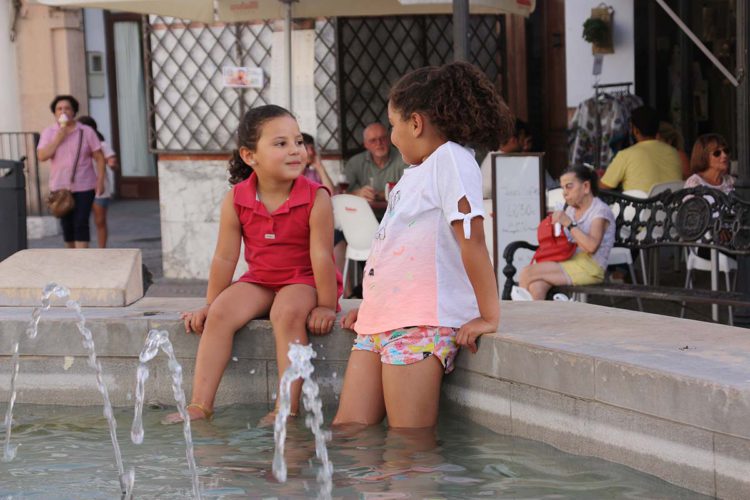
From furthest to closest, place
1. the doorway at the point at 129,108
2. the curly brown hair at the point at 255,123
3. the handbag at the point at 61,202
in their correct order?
1. the doorway at the point at 129,108
2. the handbag at the point at 61,202
3. the curly brown hair at the point at 255,123

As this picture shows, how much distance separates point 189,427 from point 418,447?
0.86 m

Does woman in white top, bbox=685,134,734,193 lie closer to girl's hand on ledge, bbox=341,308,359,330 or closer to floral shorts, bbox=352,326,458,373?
girl's hand on ledge, bbox=341,308,359,330

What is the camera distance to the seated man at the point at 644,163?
9.09 metres

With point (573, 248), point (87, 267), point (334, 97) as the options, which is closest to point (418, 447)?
point (87, 267)

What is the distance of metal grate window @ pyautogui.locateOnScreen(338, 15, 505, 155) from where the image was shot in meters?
10.2

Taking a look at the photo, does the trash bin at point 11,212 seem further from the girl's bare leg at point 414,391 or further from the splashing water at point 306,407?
the girl's bare leg at point 414,391

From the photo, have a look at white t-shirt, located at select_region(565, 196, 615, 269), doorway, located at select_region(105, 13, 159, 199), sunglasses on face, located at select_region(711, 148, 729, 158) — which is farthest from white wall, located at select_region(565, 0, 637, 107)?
doorway, located at select_region(105, 13, 159, 199)

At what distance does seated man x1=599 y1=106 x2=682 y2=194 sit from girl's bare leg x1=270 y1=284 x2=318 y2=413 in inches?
193

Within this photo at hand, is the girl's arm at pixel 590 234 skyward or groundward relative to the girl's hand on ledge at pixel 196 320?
skyward

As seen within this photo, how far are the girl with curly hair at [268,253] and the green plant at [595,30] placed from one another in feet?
24.0

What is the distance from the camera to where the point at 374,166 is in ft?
30.3

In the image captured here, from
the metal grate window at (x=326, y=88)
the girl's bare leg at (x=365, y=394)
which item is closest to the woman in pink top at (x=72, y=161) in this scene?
the metal grate window at (x=326, y=88)

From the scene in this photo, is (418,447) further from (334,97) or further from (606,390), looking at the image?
(334,97)

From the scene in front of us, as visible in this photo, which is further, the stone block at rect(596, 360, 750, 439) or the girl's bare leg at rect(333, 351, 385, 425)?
the girl's bare leg at rect(333, 351, 385, 425)
